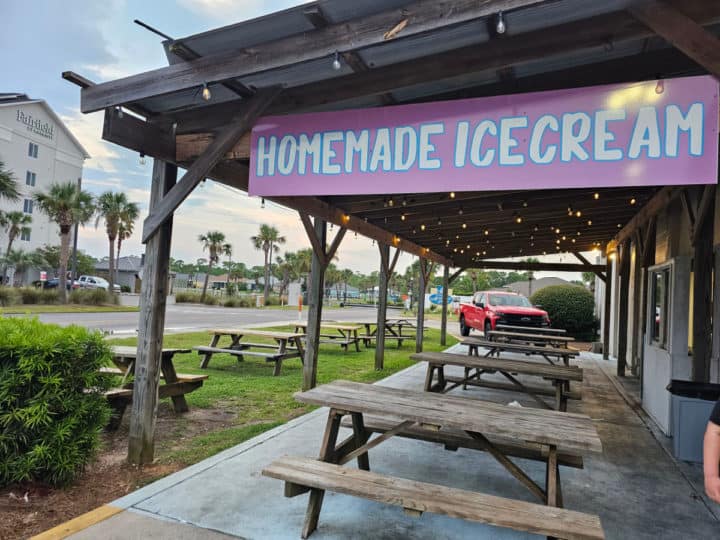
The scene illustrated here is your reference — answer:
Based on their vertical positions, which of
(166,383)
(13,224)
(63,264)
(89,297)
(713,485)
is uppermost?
(13,224)

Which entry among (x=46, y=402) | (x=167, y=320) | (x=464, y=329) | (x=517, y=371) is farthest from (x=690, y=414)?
(x=167, y=320)

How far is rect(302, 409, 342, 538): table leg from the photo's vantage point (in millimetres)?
2816

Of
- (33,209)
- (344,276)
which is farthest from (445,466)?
(344,276)

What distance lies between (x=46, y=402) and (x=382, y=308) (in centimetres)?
689

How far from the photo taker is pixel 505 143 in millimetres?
3043

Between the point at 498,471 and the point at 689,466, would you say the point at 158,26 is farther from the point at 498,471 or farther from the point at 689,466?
the point at 689,466

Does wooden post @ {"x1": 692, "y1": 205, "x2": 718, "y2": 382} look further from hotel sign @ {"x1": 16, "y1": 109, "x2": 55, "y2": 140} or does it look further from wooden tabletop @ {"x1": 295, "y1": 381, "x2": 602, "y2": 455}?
hotel sign @ {"x1": 16, "y1": 109, "x2": 55, "y2": 140}

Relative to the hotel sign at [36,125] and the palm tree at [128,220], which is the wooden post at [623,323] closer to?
the palm tree at [128,220]

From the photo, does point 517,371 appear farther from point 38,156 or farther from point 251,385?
point 38,156

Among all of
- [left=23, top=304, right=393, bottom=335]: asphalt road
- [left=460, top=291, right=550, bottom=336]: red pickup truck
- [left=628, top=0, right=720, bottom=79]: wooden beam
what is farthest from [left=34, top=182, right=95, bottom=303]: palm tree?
[left=628, top=0, right=720, bottom=79]: wooden beam

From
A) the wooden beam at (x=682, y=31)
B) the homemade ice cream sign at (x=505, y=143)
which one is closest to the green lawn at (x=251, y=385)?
the homemade ice cream sign at (x=505, y=143)

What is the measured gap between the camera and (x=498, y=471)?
13.2ft

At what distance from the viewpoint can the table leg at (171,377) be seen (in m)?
5.33

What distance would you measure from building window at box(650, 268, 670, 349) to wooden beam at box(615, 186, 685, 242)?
1009 mm
